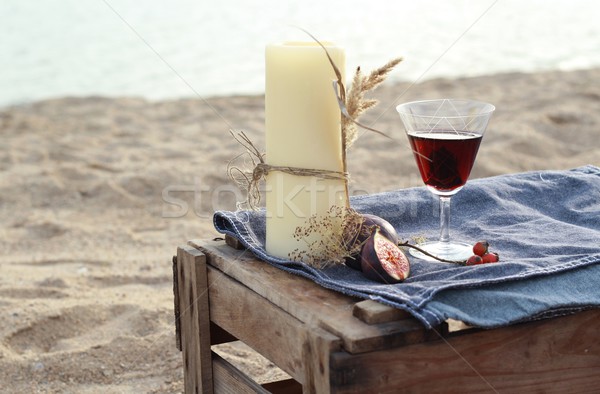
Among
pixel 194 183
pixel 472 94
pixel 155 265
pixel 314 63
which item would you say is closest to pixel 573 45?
pixel 472 94

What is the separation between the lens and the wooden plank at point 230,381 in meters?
1.93

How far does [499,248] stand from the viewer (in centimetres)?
191

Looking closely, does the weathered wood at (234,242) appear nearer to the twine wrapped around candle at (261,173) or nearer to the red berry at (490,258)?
the twine wrapped around candle at (261,173)

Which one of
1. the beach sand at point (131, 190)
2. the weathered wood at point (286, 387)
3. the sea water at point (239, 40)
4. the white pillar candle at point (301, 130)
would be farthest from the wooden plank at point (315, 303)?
the sea water at point (239, 40)

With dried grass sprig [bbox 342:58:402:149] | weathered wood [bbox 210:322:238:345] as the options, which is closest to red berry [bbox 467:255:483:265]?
dried grass sprig [bbox 342:58:402:149]

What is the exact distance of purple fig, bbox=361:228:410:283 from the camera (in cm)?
172

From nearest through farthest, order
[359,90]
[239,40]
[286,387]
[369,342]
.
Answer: [369,342] < [359,90] < [286,387] < [239,40]

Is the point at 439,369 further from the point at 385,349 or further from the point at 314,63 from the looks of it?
the point at 314,63

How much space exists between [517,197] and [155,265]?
2.01 m

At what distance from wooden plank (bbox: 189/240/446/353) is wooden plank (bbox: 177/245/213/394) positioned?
0.05 metres

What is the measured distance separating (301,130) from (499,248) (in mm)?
564

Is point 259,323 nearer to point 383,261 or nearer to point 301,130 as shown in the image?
point 383,261

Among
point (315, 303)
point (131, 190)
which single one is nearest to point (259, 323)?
point (315, 303)

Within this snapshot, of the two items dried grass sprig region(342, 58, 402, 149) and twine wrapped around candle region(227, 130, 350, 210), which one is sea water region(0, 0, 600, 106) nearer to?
twine wrapped around candle region(227, 130, 350, 210)
